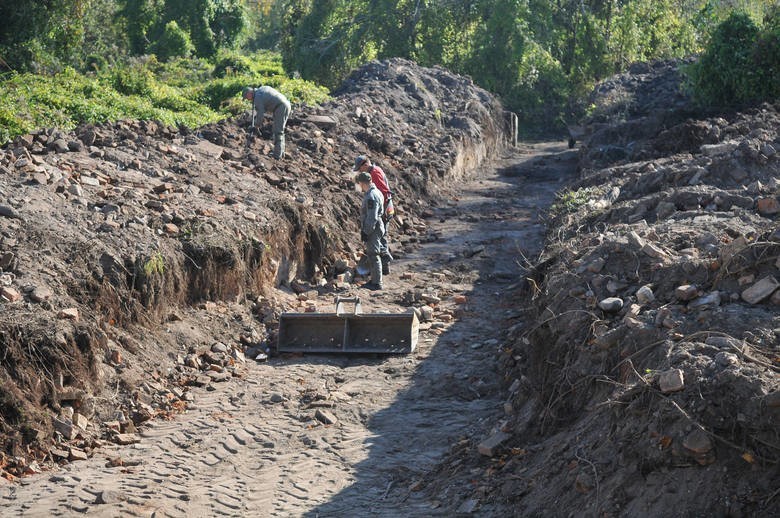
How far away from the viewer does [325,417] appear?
27.4 feet

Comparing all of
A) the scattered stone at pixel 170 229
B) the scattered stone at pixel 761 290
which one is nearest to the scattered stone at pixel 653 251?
the scattered stone at pixel 761 290

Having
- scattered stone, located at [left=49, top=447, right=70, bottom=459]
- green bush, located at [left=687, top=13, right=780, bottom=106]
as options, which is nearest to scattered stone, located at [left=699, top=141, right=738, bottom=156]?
green bush, located at [left=687, top=13, right=780, bottom=106]

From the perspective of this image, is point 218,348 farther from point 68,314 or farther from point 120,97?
point 120,97

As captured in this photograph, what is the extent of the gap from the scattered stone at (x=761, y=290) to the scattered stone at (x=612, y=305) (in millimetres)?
1131

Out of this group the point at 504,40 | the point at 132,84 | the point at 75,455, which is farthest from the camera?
the point at 504,40

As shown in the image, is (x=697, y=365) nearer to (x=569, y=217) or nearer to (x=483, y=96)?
(x=569, y=217)

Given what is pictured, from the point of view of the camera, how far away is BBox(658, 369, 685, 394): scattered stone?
5.47 m

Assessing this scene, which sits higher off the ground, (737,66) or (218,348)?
(737,66)

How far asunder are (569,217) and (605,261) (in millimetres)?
4308

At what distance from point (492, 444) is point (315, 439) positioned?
1.76m

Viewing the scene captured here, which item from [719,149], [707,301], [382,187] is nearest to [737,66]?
[719,149]

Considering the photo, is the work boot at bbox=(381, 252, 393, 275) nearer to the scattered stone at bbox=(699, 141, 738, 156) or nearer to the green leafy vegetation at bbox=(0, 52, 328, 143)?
the green leafy vegetation at bbox=(0, 52, 328, 143)

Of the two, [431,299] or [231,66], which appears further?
[231,66]

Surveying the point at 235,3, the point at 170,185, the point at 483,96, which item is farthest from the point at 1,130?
the point at 235,3
